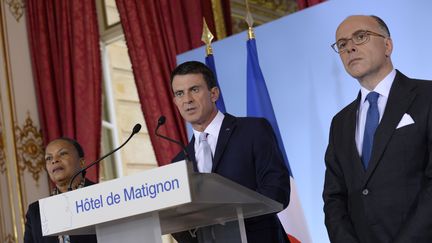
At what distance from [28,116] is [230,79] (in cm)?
226

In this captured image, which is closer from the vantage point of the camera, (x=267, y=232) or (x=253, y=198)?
(x=253, y=198)

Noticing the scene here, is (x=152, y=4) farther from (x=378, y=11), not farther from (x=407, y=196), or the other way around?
(x=407, y=196)

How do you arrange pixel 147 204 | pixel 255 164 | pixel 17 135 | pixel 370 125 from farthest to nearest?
pixel 17 135 → pixel 255 164 → pixel 370 125 → pixel 147 204

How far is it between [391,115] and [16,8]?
4.51m

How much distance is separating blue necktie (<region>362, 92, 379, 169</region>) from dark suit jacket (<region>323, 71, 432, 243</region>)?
35 millimetres

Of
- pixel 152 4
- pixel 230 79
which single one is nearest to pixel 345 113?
pixel 230 79

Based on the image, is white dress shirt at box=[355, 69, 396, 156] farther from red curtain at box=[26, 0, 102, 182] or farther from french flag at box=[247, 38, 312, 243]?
red curtain at box=[26, 0, 102, 182]

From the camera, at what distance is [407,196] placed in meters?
2.76

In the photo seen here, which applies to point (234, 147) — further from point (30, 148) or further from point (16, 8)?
point (16, 8)

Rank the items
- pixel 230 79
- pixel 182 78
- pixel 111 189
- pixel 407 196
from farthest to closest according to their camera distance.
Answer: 1. pixel 230 79
2. pixel 182 78
3. pixel 407 196
4. pixel 111 189

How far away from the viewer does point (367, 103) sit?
302 centimetres

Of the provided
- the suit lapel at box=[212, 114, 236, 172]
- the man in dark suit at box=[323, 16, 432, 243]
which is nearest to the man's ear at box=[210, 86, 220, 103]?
the suit lapel at box=[212, 114, 236, 172]

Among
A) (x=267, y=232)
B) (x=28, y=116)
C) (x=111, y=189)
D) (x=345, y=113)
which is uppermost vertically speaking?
(x=28, y=116)

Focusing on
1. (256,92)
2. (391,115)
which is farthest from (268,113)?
(391,115)
